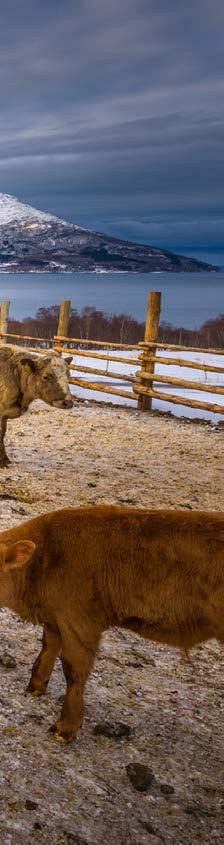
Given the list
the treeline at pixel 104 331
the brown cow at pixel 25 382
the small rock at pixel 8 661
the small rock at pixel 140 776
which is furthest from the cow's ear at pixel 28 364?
the treeline at pixel 104 331

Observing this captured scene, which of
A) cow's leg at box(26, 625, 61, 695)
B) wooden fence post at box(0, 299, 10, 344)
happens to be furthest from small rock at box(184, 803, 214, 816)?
wooden fence post at box(0, 299, 10, 344)

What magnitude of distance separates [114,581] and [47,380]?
483 centimetres

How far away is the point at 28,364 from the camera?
6.86 metres

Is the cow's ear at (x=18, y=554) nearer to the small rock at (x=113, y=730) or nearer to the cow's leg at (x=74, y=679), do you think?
the cow's leg at (x=74, y=679)

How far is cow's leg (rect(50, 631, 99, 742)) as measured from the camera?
2.38 metres

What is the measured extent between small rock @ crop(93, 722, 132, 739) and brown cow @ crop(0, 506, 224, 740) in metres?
0.15

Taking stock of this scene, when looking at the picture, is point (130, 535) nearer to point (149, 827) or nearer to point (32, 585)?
point (32, 585)

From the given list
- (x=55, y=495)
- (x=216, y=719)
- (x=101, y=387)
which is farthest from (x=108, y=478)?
(x=101, y=387)

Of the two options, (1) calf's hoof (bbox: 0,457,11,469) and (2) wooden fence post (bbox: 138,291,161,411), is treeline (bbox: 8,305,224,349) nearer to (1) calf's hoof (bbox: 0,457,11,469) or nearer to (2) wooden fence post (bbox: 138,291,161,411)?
(2) wooden fence post (bbox: 138,291,161,411)

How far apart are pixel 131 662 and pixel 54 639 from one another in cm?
72

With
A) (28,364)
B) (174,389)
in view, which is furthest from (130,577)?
(174,389)

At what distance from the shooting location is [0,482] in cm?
619

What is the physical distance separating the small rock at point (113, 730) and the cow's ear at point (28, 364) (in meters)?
4.64

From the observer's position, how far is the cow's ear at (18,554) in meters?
2.30
